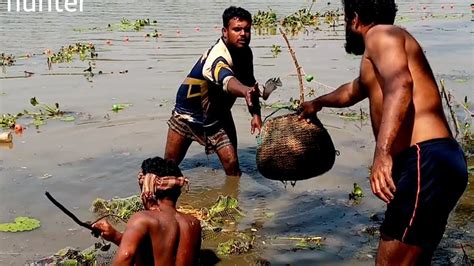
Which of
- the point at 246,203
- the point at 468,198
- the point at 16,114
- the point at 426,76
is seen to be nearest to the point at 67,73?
the point at 16,114

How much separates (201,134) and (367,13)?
3290mm

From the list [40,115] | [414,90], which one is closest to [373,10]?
Answer: [414,90]

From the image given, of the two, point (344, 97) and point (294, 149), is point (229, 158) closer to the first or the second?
point (294, 149)

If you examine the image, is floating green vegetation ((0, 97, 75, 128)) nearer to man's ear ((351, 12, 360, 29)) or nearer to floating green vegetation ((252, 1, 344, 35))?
man's ear ((351, 12, 360, 29))

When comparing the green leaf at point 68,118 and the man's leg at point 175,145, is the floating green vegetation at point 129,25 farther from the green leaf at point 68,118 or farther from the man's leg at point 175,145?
the man's leg at point 175,145

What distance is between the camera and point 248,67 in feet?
22.0

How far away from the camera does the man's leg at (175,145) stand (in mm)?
6836

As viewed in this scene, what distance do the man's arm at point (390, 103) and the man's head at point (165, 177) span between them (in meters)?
1.24

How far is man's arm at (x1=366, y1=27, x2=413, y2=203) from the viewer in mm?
3355

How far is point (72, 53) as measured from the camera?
50.9 feet

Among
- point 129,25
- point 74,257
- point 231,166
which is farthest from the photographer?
point 129,25

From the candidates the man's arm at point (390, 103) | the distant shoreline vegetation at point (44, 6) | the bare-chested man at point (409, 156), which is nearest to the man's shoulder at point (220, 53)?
the bare-chested man at point (409, 156)

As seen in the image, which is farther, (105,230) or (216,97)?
(216,97)

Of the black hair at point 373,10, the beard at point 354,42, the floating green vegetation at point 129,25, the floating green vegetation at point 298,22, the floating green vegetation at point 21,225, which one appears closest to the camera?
the black hair at point 373,10
